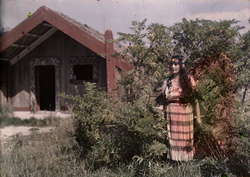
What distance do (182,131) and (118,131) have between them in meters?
1.12

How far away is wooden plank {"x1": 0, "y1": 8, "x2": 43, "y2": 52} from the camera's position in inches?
293

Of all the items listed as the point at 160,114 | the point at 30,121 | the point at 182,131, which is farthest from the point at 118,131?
the point at 30,121

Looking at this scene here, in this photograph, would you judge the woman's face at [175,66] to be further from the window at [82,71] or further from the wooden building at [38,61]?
the window at [82,71]

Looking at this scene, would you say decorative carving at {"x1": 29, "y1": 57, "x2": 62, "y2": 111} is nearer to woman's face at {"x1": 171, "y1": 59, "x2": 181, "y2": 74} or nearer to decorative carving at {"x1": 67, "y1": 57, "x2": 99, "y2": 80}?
decorative carving at {"x1": 67, "y1": 57, "x2": 99, "y2": 80}

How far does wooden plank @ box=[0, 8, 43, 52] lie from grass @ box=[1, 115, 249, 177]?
4052 millimetres

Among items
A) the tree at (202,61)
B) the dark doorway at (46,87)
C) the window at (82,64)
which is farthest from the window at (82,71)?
the tree at (202,61)

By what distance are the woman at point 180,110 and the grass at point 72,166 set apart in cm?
24

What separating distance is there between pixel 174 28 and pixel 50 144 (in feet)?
11.5

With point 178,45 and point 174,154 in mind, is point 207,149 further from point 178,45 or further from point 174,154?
point 178,45

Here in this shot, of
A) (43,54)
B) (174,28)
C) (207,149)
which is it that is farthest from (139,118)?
(43,54)

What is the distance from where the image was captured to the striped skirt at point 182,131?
10.8 ft

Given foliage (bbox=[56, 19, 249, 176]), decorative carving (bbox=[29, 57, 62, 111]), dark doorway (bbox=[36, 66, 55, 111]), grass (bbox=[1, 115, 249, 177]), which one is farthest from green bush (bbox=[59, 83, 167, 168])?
dark doorway (bbox=[36, 66, 55, 111])

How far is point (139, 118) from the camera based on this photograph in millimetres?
3662

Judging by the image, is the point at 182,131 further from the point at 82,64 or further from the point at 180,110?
the point at 82,64
